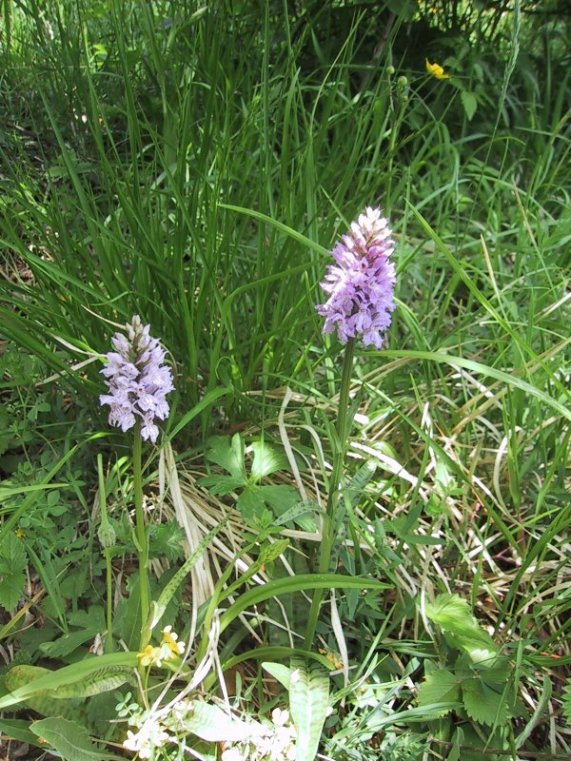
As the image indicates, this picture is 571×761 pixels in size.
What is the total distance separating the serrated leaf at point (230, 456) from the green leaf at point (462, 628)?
50cm

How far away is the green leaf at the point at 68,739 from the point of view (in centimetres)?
112

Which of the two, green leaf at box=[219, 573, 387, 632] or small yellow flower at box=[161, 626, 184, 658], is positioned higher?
green leaf at box=[219, 573, 387, 632]

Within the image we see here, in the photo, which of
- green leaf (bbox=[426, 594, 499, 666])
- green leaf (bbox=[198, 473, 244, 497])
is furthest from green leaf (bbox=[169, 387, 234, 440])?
green leaf (bbox=[426, 594, 499, 666])

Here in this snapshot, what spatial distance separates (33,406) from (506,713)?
1232 millimetres

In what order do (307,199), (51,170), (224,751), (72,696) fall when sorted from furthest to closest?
1. (51,170)
2. (307,199)
3. (224,751)
4. (72,696)

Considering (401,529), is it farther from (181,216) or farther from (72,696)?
(181,216)

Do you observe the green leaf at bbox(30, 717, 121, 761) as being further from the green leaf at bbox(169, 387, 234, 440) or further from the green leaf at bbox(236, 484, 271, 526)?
the green leaf at bbox(169, 387, 234, 440)

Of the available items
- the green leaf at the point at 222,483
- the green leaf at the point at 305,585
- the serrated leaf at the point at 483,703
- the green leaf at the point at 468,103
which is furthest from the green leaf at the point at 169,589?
the green leaf at the point at 468,103

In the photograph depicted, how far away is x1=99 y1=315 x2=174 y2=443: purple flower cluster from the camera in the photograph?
3.43 ft

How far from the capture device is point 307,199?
66.9 inches

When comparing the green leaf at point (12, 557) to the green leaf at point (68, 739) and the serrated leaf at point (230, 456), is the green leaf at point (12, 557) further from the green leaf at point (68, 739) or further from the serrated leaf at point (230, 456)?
the serrated leaf at point (230, 456)

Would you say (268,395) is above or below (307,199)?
below

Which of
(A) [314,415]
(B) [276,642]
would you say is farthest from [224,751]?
(A) [314,415]

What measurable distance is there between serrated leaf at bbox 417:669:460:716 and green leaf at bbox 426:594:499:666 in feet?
0.21
